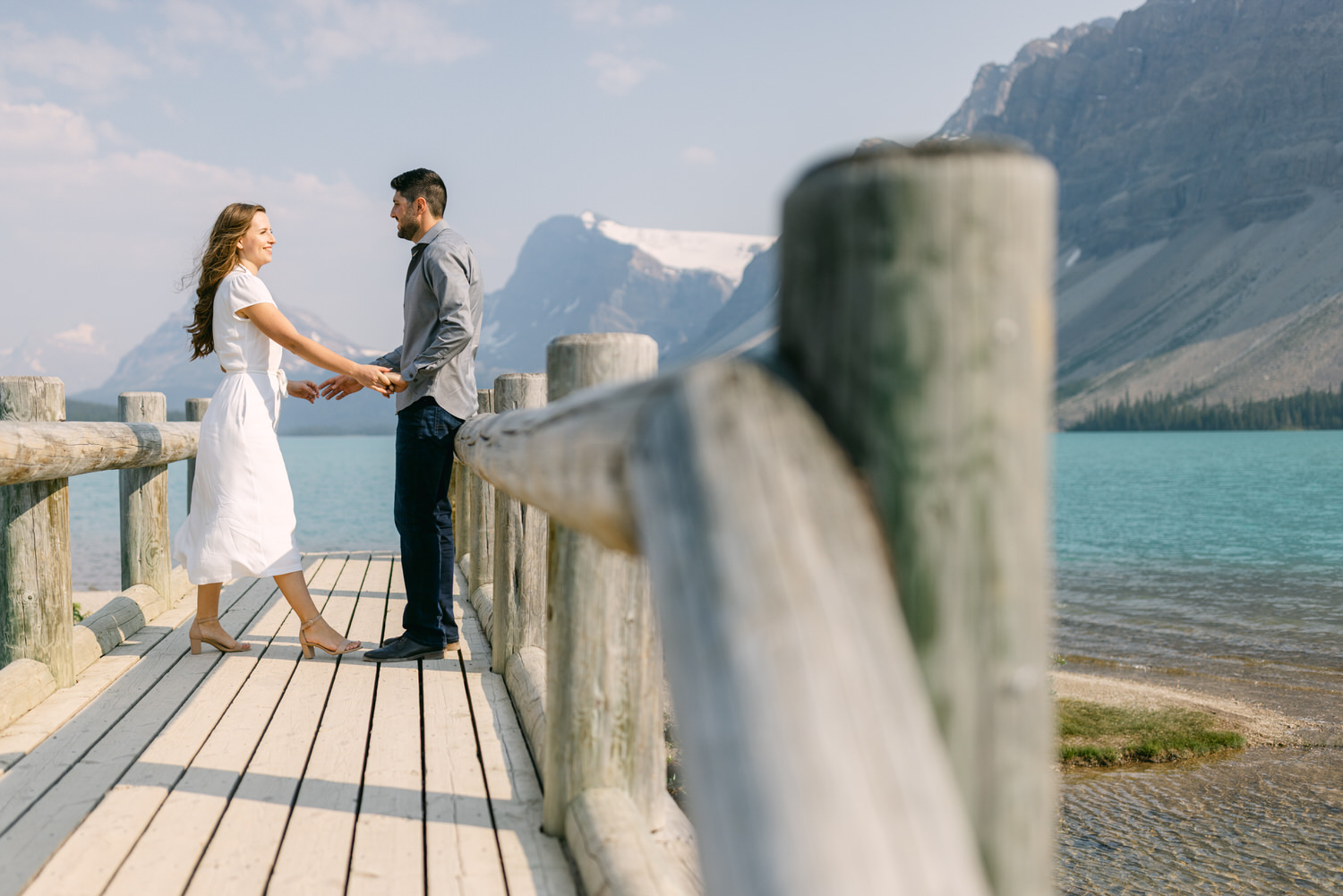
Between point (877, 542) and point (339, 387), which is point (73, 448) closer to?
point (339, 387)

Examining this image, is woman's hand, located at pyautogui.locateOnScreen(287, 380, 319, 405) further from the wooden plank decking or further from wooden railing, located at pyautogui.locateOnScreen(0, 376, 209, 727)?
the wooden plank decking

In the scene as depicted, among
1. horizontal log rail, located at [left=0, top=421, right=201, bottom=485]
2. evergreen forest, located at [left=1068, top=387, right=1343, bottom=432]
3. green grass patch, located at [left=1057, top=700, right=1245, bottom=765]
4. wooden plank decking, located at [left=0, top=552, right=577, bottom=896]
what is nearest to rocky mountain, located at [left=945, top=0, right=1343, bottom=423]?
evergreen forest, located at [left=1068, top=387, right=1343, bottom=432]

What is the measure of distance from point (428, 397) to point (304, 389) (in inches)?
29.4

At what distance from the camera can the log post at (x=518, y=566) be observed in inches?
133

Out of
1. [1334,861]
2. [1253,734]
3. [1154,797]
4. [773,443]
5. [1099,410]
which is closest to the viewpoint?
[773,443]

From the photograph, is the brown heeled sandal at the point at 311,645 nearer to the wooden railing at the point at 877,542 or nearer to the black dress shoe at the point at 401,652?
the black dress shoe at the point at 401,652

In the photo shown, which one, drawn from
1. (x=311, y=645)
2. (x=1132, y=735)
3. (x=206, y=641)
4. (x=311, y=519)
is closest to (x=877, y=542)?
(x=311, y=645)

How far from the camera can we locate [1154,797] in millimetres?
7887

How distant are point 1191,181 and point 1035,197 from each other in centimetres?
18414

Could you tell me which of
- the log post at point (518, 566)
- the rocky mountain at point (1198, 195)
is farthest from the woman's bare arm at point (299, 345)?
the rocky mountain at point (1198, 195)

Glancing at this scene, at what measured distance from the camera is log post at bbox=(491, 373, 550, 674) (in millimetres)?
3391

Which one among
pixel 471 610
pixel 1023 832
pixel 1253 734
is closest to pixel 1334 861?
pixel 1253 734

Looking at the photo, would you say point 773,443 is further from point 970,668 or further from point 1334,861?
point 1334,861

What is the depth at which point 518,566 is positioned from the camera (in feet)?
11.4
